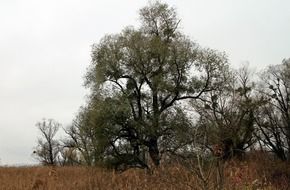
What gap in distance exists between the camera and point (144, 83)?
25.5 metres

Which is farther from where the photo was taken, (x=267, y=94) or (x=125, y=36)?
(x=267, y=94)

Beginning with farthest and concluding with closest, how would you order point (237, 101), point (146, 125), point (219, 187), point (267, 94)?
point (267, 94) → point (237, 101) → point (146, 125) → point (219, 187)

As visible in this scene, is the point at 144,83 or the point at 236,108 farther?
the point at 236,108

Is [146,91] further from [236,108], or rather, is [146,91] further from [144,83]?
[236,108]

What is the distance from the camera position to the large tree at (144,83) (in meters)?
24.0

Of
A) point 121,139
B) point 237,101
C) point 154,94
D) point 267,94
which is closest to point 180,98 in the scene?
point 154,94

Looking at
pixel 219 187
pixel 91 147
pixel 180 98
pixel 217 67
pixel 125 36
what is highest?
pixel 125 36

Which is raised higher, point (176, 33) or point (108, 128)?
point (176, 33)

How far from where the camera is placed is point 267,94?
4178cm

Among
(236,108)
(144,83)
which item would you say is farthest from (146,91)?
(236,108)

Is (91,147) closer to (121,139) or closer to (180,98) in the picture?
(121,139)

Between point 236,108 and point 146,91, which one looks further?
point 236,108

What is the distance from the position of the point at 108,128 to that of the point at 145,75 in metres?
3.75

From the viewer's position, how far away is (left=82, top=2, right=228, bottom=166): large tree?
944 inches
